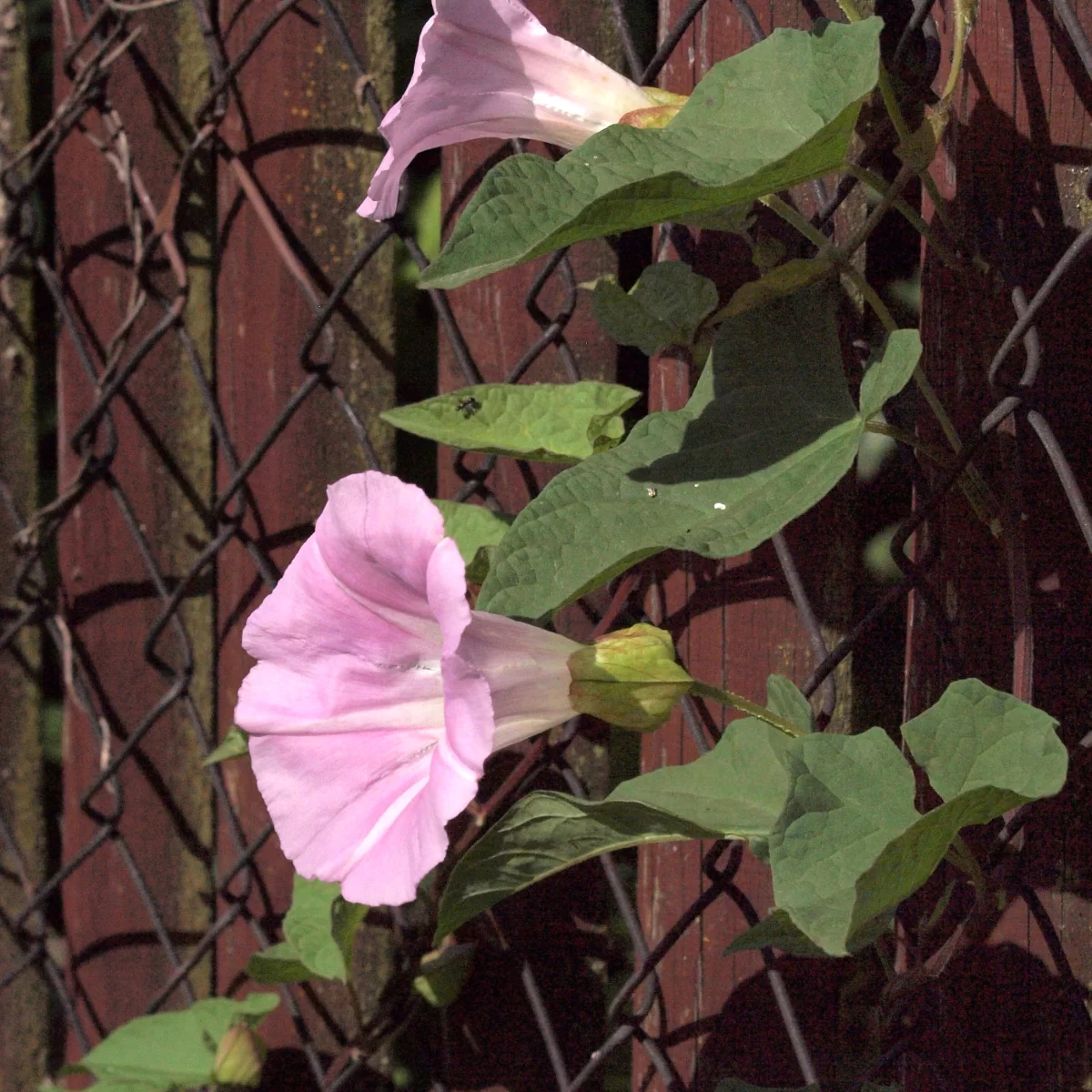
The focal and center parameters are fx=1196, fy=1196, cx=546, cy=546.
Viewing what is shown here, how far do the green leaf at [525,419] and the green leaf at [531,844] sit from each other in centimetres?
20

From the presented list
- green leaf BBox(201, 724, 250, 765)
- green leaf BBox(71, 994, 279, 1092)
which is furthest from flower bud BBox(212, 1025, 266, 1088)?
green leaf BBox(201, 724, 250, 765)

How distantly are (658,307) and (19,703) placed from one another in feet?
2.77

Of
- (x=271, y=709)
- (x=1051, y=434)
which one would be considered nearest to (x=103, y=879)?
(x=271, y=709)

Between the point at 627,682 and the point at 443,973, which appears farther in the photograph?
the point at 443,973

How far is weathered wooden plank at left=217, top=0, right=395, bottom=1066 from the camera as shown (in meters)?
0.92

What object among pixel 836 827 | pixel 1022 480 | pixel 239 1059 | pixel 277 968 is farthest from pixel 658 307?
pixel 239 1059

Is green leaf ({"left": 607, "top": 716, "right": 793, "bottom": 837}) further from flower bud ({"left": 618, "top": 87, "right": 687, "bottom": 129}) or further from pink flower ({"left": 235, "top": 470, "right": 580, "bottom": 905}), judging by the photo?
flower bud ({"left": 618, "top": 87, "right": 687, "bottom": 129})

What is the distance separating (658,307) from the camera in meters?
0.67

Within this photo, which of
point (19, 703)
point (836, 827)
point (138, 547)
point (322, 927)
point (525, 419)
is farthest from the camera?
point (19, 703)

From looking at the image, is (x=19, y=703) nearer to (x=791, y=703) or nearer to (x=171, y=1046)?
(x=171, y=1046)

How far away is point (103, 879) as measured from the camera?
111 cm

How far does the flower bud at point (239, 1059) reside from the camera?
0.90m

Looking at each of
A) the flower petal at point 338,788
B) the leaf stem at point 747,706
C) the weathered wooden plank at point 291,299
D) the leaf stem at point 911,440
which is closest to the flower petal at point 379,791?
the flower petal at point 338,788

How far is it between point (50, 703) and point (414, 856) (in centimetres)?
117
